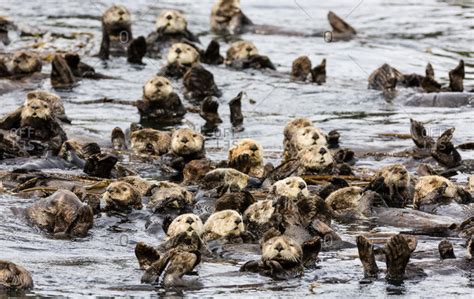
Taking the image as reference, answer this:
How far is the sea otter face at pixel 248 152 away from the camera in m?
12.5

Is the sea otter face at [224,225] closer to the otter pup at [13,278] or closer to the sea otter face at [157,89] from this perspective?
the otter pup at [13,278]

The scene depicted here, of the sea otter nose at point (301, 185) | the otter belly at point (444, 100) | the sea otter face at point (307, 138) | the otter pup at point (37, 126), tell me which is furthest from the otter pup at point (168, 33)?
the sea otter nose at point (301, 185)

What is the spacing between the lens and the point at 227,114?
1664cm

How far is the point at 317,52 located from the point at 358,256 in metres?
12.3

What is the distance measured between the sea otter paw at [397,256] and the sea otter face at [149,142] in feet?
18.2

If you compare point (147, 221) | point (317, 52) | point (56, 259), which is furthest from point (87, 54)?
point (56, 259)

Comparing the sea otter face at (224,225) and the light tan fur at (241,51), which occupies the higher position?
the light tan fur at (241,51)

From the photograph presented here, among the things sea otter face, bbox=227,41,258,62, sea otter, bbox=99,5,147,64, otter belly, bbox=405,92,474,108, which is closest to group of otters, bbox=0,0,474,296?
otter belly, bbox=405,92,474,108

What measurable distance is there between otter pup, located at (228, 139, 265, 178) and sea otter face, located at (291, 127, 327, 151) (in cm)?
89

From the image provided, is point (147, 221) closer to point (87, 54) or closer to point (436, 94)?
point (436, 94)

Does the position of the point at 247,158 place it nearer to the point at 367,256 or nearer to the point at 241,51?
the point at 367,256

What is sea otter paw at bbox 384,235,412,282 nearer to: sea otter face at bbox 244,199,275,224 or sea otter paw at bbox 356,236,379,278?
sea otter paw at bbox 356,236,379,278

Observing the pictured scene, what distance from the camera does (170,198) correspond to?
10688 millimetres

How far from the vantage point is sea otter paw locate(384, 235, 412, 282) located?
8211 mm
